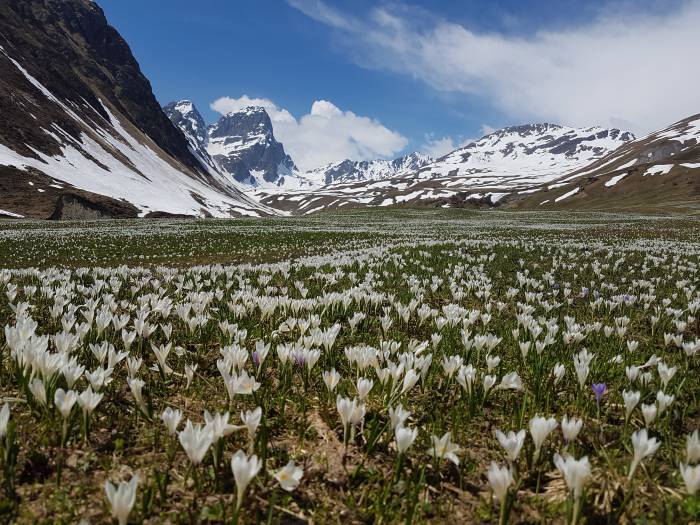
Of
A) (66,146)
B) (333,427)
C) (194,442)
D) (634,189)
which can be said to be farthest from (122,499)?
(634,189)

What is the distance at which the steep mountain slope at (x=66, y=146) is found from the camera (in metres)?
67.8

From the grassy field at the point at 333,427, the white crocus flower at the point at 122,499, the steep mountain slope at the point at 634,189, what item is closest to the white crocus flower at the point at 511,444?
the grassy field at the point at 333,427

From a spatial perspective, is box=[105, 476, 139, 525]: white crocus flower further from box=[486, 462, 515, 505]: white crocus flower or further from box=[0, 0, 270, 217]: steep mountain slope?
box=[0, 0, 270, 217]: steep mountain slope

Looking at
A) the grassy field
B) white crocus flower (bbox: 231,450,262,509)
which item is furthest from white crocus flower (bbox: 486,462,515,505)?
white crocus flower (bbox: 231,450,262,509)

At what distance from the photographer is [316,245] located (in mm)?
23672

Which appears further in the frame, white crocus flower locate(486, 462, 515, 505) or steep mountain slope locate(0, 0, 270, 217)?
steep mountain slope locate(0, 0, 270, 217)

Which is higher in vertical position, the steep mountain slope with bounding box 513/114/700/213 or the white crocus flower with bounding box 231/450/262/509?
the steep mountain slope with bounding box 513/114/700/213

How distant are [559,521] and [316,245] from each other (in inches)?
848

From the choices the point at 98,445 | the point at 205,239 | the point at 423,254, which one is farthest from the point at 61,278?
the point at 205,239

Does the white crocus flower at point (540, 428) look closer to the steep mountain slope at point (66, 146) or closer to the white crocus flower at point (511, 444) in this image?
the white crocus flower at point (511, 444)

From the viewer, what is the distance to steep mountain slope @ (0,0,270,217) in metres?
67.8

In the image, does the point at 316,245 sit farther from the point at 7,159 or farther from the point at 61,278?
the point at 7,159

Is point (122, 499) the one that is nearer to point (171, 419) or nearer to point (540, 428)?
point (171, 419)

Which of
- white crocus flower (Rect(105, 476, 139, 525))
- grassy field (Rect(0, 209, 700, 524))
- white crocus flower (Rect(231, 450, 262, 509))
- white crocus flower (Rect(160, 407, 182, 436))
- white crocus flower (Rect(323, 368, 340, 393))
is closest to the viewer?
white crocus flower (Rect(105, 476, 139, 525))
